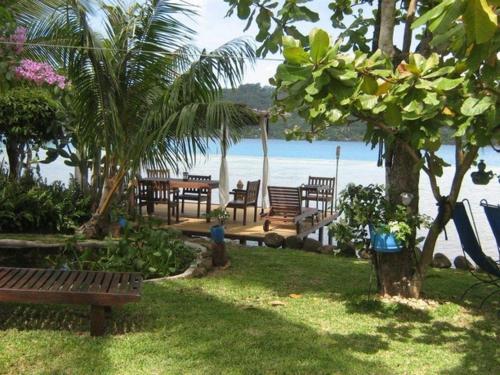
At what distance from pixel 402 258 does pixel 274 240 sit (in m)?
4.11

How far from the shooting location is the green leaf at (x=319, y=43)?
2.21 meters

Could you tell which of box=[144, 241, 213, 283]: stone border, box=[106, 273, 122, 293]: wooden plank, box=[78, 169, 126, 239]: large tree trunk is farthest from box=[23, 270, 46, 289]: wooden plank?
box=[78, 169, 126, 239]: large tree trunk

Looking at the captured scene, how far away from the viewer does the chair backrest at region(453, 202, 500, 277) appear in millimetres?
4781

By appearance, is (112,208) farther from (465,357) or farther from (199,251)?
(465,357)

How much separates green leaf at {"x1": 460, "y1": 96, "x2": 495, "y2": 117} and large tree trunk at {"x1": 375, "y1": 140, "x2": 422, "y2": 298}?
2244mm

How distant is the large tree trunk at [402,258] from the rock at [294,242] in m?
3.72

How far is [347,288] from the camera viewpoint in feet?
17.9

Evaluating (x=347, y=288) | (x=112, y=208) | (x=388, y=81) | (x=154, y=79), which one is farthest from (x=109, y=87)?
(x=388, y=81)

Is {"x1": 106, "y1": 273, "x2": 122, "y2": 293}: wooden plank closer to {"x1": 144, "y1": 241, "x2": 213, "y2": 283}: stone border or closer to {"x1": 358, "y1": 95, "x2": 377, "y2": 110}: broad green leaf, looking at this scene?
{"x1": 144, "y1": 241, "x2": 213, "y2": 283}: stone border

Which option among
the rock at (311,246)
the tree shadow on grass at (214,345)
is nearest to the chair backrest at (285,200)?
the rock at (311,246)

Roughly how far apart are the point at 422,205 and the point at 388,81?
1084cm

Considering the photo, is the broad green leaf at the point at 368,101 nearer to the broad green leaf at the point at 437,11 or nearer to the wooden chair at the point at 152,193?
the broad green leaf at the point at 437,11

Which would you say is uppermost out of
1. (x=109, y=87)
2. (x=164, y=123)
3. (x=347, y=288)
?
(x=109, y=87)

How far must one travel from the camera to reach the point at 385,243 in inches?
174
